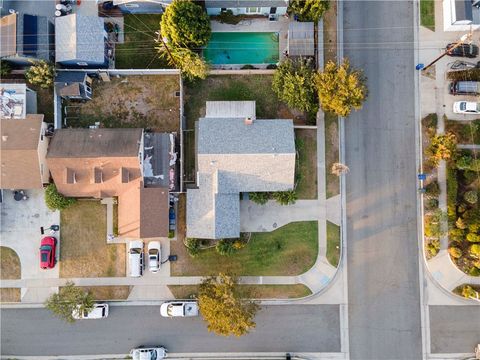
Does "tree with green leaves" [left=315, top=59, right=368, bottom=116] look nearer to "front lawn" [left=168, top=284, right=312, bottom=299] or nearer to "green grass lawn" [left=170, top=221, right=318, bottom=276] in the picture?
"green grass lawn" [left=170, top=221, right=318, bottom=276]

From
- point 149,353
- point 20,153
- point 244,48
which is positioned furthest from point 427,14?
point 149,353

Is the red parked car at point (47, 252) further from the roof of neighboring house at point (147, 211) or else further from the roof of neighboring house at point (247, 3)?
the roof of neighboring house at point (247, 3)

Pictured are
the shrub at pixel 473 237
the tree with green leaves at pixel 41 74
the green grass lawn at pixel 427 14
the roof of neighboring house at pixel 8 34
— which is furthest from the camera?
the green grass lawn at pixel 427 14

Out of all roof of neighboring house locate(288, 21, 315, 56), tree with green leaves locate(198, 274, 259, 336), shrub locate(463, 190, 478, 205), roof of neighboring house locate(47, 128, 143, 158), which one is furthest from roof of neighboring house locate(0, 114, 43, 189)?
shrub locate(463, 190, 478, 205)

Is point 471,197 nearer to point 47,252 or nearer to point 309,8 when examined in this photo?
point 309,8

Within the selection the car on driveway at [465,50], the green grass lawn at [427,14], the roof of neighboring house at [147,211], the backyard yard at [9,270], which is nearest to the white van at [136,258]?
the roof of neighboring house at [147,211]

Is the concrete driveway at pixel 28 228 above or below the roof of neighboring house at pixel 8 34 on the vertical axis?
below
